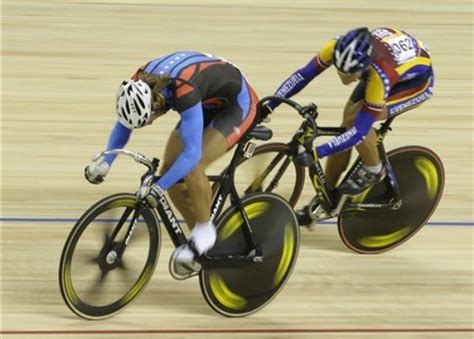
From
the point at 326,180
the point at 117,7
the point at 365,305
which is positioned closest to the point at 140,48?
the point at 117,7

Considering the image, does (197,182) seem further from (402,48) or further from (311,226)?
(402,48)

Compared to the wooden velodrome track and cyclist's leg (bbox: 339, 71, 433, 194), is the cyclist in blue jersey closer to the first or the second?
the wooden velodrome track

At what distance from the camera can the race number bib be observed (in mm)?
4465

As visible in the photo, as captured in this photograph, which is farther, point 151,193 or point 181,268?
point 181,268

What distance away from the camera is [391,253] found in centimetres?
497

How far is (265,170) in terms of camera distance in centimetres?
462

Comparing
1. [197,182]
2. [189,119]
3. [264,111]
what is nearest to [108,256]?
[197,182]

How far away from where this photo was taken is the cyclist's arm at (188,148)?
12.3ft

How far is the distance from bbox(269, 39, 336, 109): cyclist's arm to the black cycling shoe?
19.2 inches

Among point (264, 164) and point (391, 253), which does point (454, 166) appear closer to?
point (391, 253)

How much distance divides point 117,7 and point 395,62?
4.40 meters

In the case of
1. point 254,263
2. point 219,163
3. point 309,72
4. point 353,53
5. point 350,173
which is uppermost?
point 353,53

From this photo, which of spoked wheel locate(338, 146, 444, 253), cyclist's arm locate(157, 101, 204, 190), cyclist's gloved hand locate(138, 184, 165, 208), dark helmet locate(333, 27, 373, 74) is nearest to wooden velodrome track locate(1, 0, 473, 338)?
spoked wheel locate(338, 146, 444, 253)

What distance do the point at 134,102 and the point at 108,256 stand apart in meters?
0.63
